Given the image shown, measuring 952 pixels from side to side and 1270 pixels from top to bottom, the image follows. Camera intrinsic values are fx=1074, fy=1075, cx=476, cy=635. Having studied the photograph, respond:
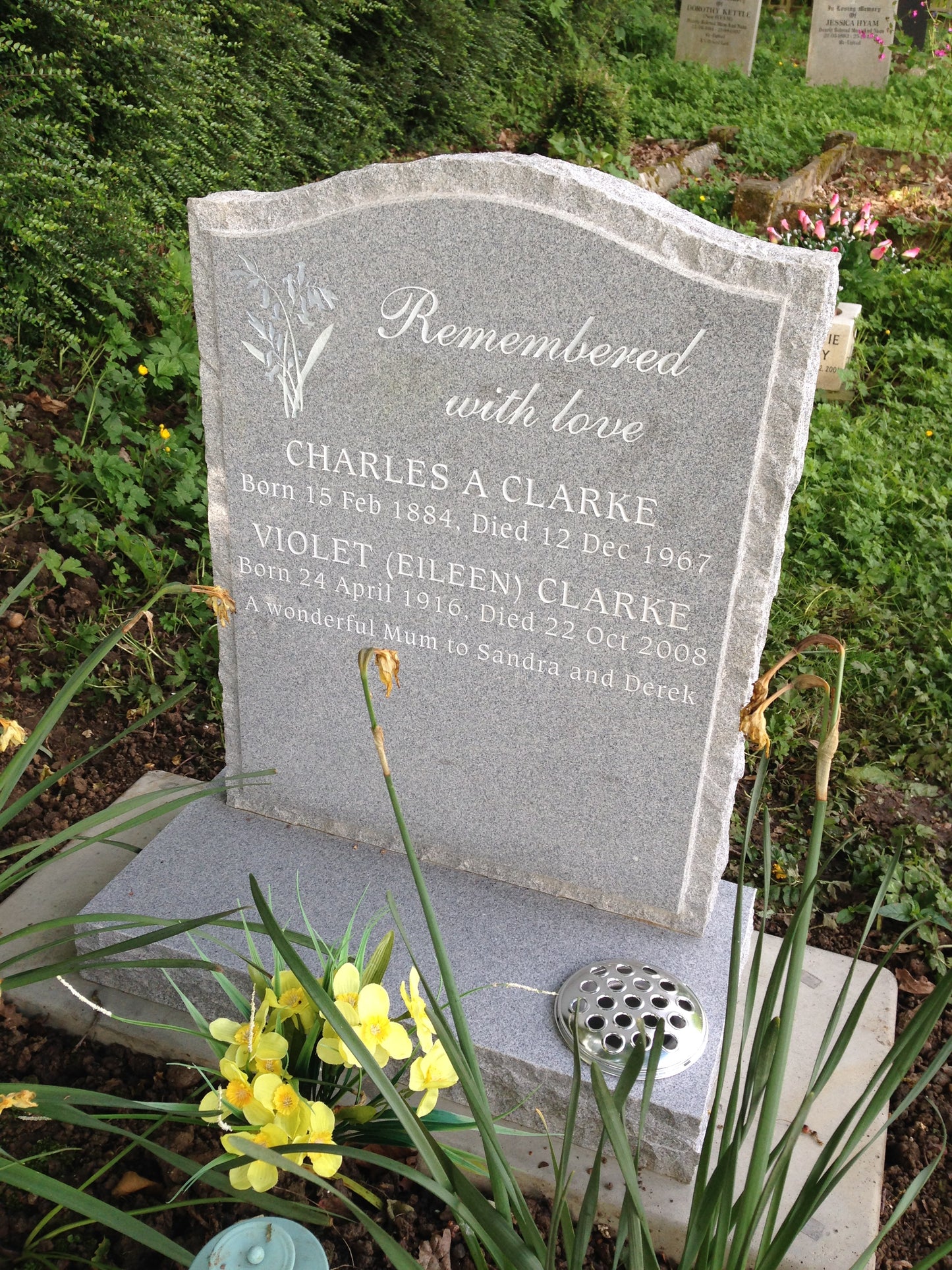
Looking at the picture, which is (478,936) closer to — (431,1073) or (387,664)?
(431,1073)

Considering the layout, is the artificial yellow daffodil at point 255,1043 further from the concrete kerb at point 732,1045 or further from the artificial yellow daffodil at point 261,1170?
the concrete kerb at point 732,1045

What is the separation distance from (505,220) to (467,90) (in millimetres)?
5410

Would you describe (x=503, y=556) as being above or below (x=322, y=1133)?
above

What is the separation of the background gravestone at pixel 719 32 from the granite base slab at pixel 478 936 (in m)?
9.57

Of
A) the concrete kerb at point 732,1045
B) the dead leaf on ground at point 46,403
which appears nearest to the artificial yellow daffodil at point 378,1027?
the concrete kerb at point 732,1045

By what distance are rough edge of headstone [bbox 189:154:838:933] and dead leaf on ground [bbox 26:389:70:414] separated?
5.83ft

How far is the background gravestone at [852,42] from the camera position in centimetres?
948

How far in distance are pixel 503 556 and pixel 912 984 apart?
134cm

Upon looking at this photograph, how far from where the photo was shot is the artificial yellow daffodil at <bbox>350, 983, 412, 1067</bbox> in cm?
142

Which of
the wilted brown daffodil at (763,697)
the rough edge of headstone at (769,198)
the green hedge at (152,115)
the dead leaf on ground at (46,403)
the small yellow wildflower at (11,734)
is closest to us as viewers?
the wilted brown daffodil at (763,697)

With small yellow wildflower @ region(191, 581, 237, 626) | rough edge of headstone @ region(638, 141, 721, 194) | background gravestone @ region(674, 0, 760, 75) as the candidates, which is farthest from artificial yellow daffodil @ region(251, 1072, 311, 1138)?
background gravestone @ region(674, 0, 760, 75)

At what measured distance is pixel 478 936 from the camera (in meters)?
2.21

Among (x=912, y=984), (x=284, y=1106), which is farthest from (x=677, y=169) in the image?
(x=284, y=1106)

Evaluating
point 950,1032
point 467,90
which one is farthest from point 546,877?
point 467,90
